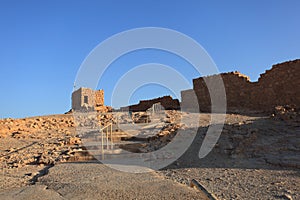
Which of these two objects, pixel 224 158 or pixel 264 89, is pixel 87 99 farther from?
pixel 224 158

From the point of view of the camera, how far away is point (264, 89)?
1291 centimetres

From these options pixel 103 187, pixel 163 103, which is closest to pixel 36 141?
pixel 103 187

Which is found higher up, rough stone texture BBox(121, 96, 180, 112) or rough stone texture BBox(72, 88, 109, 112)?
rough stone texture BBox(72, 88, 109, 112)

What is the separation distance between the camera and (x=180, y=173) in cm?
562

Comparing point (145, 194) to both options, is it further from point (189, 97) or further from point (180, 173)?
point (189, 97)

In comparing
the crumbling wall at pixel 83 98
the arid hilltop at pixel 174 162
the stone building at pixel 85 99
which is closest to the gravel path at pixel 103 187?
the arid hilltop at pixel 174 162

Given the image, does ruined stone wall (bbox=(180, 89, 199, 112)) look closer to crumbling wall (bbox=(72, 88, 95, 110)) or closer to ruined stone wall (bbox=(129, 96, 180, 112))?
ruined stone wall (bbox=(129, 96, 180, 112))

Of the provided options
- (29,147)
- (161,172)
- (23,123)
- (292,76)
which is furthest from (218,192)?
(23,123)

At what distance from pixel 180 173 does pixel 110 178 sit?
58.8 inches

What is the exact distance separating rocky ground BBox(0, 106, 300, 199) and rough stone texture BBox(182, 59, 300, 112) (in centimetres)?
319

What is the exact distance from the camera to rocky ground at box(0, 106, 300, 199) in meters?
4.60

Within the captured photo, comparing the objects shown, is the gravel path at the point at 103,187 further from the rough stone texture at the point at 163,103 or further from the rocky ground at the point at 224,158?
the rough stone texture at the point at 163,103

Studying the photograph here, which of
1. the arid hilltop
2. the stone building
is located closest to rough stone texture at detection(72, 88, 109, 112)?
the stone building

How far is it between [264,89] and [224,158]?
7.74 metres
